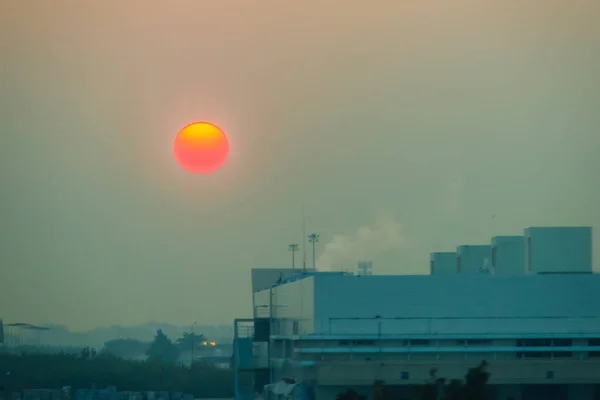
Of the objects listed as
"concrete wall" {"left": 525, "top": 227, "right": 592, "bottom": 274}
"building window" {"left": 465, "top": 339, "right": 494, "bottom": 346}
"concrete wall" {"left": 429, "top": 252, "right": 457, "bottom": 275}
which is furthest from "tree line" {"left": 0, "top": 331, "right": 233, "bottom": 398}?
"building window" {"left": 465, "top": 339, "right": 494, "bottom": 346}

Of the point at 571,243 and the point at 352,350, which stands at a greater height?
the point at 571,243

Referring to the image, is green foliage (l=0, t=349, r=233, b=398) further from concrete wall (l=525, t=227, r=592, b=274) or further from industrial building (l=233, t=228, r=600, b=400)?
concrete wall (l=525, t=227, r=592, b=274)

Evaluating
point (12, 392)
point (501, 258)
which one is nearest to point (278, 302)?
point (501, 258)

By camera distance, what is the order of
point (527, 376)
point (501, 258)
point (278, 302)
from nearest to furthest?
point (527, 376) → point (501, 258) → point (278, 302)

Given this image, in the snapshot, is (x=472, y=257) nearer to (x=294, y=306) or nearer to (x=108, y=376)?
(x=294, y=306)

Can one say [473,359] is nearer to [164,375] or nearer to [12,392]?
[12,392]

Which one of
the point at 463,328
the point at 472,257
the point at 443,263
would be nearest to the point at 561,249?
the point at 463,328
